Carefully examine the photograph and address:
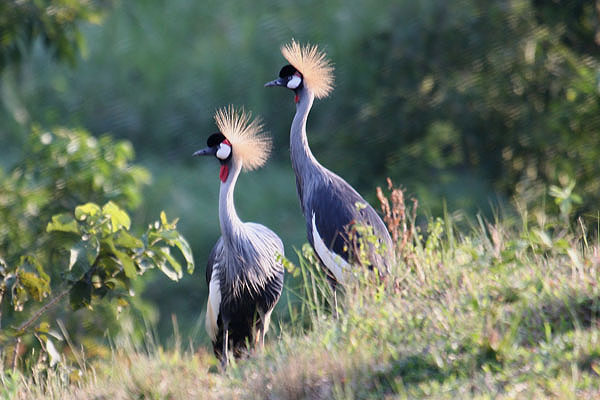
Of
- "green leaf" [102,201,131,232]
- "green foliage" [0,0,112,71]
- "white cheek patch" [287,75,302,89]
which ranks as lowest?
"green leaf" [102,201,131,232]

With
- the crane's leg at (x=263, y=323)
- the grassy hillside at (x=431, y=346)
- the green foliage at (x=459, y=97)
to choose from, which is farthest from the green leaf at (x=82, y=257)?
the green foliage at (x=459, y=97)

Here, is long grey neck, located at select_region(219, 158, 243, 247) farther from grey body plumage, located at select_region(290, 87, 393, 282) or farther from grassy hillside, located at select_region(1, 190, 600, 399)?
grassy hillside, located at select_region(1, 190, 600, 399)

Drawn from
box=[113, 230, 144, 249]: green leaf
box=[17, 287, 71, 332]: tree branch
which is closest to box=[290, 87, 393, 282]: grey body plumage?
box=[113, 230, 144, 249]: green leaf

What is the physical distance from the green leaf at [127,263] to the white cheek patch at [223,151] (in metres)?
0.68

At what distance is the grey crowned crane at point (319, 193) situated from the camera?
455cm

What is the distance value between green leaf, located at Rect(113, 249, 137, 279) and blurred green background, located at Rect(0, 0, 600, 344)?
6.57 ft

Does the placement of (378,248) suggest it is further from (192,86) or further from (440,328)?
(192,86)

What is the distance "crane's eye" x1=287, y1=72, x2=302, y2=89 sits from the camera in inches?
188

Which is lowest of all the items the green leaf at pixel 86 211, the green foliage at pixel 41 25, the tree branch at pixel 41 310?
the tree branch at pixel 41 310

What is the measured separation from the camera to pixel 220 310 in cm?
466

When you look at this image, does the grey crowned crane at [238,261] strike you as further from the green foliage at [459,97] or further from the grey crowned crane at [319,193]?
the green foliage at [459,97]

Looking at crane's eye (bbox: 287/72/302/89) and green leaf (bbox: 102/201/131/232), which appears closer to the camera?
green leaf (bbox: 102/201/131/232)

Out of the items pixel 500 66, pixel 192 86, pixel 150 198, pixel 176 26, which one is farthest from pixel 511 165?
pixel 176 26

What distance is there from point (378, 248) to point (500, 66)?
5.83m
